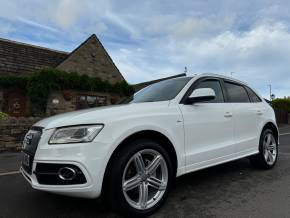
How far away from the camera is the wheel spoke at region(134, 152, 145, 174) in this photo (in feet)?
10.5

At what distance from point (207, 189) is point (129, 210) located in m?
1.56

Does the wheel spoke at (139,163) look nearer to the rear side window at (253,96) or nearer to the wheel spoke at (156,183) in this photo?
the wheel spoke at (156,183)

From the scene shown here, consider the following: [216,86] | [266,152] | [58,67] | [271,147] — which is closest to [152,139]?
[216,86]

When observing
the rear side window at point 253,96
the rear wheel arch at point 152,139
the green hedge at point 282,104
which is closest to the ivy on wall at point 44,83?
the rear side window at point 253,96

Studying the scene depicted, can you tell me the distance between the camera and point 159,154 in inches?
134

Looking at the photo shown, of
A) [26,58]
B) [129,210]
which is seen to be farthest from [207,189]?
[26,58]

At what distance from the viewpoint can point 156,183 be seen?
3381mm

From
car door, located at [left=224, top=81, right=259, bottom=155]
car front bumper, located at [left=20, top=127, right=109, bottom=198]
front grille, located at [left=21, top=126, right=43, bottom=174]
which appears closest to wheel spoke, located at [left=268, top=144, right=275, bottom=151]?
car door, located at [left=224, top=81, right=259, bottom=155]

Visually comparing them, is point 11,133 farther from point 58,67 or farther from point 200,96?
point 58,67

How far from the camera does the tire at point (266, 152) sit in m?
5.23

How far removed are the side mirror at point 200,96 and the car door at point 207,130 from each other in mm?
86

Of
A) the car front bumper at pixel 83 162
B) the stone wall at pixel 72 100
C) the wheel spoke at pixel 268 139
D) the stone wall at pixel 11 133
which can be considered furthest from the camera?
the stone wall at pixel 72 100

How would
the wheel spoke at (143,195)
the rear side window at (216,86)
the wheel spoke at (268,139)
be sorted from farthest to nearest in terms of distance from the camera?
the wheel spoke at (268,139) → the rear side window at (216,86) → the wheel spoke at (143,195)

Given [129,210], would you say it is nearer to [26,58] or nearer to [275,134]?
[275,134]
